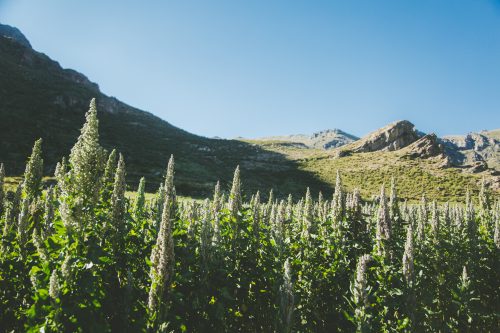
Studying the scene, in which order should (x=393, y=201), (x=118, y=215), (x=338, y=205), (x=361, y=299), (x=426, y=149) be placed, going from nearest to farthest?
(x=118, y=215) < (x=361, y=299) < (x=338, y=205) < (x=393, y=201) < (x=426, y=149)

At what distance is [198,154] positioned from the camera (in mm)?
163750

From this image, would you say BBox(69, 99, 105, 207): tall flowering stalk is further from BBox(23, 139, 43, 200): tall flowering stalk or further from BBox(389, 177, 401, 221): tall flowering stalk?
BBox(389, 177, 401, 221): tall flowering stalk

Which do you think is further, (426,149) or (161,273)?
(426,149)

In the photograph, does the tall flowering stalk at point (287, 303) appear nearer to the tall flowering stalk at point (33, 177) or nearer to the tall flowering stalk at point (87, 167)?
the tall flowering stalk at point (87, 167)

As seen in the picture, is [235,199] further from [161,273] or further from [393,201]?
[393,201]

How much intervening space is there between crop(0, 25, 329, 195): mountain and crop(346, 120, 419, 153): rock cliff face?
41.2 metres

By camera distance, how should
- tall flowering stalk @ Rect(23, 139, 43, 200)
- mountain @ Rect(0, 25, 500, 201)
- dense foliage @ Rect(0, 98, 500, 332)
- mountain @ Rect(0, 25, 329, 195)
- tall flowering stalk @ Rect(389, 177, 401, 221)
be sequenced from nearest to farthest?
dense foliage @ Rect(0, 98, 500, 332), tall flowering stalk @ Rect(23, 139, 43, 200), tall flowering stalk @ Rect(389, 177, 401, 221), mountain @ Rect(0, 25, 329, 195), mountain @ Rect(0, 25, 500, 201)

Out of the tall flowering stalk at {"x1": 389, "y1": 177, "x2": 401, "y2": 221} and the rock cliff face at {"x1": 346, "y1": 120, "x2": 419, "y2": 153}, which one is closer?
the tall flowering stalk at {"x1": 389, "y1": 177, "x2": 401, "y2": 221}

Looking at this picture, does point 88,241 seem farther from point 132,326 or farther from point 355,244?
point 355,244

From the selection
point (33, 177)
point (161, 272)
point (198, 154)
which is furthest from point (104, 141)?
point (161, 272)

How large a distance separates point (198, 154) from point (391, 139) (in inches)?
3917

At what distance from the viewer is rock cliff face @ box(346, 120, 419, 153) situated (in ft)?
525

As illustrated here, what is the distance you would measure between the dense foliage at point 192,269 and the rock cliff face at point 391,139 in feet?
527

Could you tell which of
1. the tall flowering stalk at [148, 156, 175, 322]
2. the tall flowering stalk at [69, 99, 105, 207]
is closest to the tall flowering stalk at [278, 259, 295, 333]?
the tall flowering stalk at [148, 156, 175, 322]
